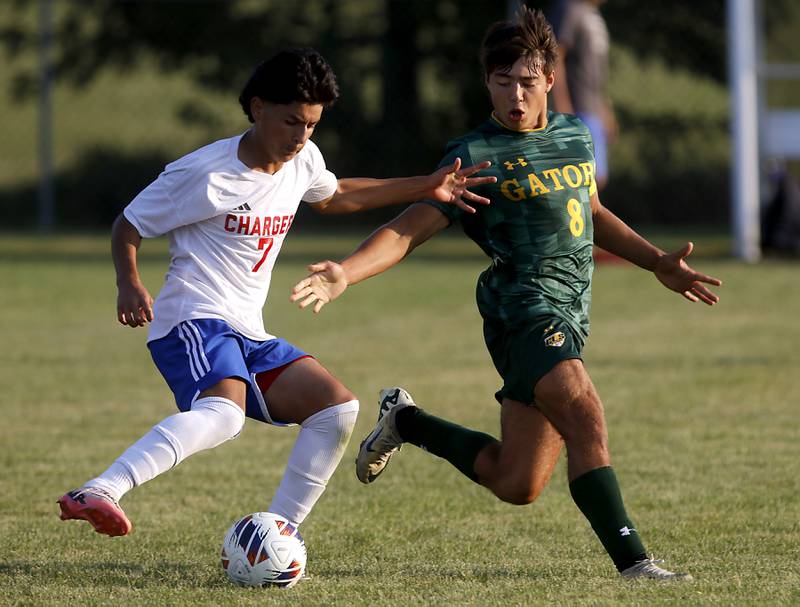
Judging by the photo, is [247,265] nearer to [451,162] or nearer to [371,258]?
[371,258]

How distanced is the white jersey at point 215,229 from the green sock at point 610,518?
1114 millimetres

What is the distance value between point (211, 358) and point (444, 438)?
35.7 inches

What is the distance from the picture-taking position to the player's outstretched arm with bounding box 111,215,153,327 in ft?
14.0

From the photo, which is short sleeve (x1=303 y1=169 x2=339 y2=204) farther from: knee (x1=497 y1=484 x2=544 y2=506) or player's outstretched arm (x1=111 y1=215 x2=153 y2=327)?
knee (x1=497 y1=484 x2=544 y2=506)

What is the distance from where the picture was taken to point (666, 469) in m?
6.00

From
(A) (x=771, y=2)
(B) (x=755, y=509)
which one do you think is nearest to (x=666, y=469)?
(B) (x=755, y=509)

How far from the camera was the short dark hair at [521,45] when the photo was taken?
453cm

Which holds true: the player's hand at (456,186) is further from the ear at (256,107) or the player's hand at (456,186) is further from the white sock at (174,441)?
the white sock at (174,441)

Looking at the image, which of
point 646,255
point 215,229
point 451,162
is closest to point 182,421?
point 215,229

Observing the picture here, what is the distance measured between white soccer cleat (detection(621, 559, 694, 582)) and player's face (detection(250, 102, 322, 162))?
1595 millimetres

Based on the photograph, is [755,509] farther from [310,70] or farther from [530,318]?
[310,70]

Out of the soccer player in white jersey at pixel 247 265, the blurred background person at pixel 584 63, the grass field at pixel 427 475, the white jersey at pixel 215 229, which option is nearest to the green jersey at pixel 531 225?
the soccer player in white jersey at pixel 247 265

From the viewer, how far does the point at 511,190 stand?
4559 millimetres

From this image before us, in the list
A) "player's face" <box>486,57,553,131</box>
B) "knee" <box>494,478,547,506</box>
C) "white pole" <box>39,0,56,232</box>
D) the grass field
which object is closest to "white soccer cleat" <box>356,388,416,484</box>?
the grass field
